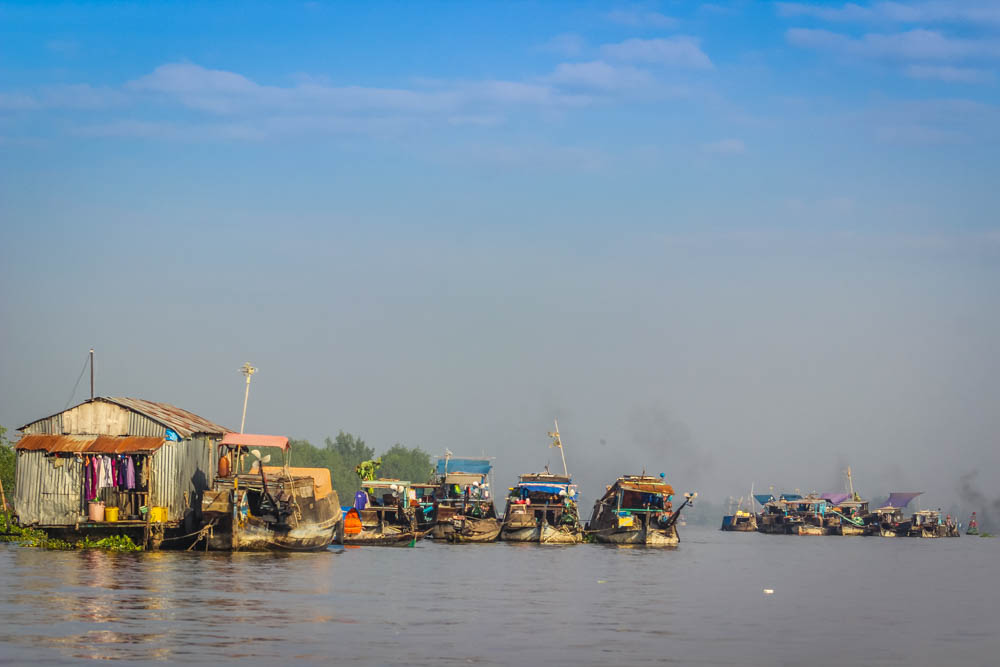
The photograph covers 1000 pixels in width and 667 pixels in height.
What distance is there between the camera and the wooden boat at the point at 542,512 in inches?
2960

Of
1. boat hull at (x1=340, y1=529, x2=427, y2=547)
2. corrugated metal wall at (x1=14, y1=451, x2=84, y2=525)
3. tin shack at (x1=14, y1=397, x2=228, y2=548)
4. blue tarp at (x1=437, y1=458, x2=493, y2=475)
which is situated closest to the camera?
tin shack at (x1=14, y1=397, x2=228, y2=548)

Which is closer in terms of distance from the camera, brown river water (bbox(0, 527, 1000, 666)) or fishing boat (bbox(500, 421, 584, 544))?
brown river water (bbox(0, 527, 1000, 666))

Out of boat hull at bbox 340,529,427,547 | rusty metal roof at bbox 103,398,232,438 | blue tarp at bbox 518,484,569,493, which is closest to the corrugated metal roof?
rusty metal roof at bbox 103,398,232,438

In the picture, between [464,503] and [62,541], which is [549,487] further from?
[62,541]

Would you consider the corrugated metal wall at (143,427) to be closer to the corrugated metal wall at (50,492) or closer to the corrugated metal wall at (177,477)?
the corrugated metal wall at (177,477)

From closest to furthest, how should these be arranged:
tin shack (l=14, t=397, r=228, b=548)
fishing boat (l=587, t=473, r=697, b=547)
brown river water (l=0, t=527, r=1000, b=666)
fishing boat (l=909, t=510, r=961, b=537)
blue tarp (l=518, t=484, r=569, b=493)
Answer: brown river water (l=0, t=527, r=1000, b=666), tin shack (l=14, t=397, r=228, b=548), fishing boat (l=587, t=473, r=697, b=547), blue tarp (l=518, t=484, r=569, b=493), fishing boat (l=909, t=510, r=961, b=537)

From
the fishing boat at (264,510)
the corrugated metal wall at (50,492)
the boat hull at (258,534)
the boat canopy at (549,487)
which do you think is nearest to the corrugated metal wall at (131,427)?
the corrugated metal wall at (50,492)

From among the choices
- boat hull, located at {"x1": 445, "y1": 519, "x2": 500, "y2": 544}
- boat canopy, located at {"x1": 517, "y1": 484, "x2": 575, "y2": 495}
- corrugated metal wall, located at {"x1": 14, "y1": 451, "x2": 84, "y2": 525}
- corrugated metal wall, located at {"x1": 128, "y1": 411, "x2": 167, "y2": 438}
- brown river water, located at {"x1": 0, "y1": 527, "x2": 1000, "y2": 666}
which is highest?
corrugated metal wall, located at {"x1": 128, "y1": 411, "x2": 167, "y2": 438}

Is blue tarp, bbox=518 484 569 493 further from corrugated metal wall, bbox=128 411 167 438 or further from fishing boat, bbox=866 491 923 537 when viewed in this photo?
fishing boat, bbox=866 491 923 537

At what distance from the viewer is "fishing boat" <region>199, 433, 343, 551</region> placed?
48.7m

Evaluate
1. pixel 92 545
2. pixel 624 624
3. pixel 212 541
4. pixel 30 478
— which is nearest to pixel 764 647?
pixel 624 624

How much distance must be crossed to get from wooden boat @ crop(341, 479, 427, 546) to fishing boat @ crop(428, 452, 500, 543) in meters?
2.55

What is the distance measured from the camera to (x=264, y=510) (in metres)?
50.8

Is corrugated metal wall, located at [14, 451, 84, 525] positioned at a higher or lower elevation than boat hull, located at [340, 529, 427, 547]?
higher
